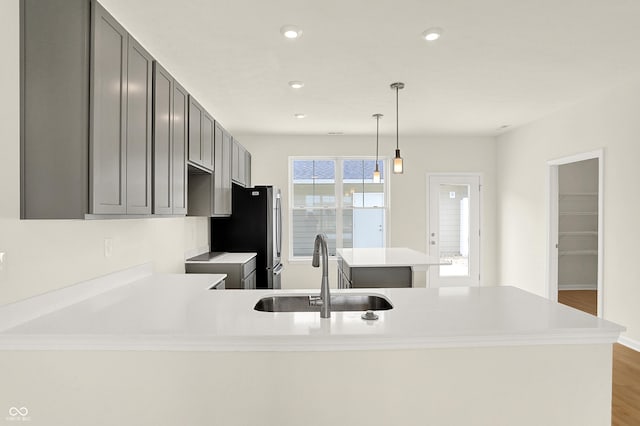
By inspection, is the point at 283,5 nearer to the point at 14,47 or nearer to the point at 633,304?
the point at 14,47

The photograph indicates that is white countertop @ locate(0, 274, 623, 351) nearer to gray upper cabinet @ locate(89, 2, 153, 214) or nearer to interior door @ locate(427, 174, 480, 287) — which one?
gray upper cabinet @ locate(89, 2, 153, 214)

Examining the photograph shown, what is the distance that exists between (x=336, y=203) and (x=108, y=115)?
461cm

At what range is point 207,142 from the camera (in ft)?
11.3

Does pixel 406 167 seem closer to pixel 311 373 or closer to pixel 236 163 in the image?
pixel 236 163

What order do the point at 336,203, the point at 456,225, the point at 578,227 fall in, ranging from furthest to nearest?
the point at 578,227, the point at 456,225, the point at 336,203

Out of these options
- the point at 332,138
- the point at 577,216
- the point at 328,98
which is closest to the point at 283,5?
the point at 328,98

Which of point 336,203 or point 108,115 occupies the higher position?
point 108,115

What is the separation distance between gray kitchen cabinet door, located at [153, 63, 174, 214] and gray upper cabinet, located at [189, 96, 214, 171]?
428mm

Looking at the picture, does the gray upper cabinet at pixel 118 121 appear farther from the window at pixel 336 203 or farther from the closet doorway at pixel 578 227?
the closet doorway at pixel 578 227

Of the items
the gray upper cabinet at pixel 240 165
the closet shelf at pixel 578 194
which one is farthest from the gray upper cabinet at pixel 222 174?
the closet shelf at pixel 578 194

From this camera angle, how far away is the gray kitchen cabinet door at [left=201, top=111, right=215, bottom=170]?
3.30m

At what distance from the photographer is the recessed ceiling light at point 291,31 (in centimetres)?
259

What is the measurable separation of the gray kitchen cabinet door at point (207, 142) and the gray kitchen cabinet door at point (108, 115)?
134 centimetres

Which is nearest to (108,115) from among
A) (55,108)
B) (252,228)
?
(55,108)
